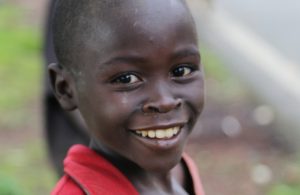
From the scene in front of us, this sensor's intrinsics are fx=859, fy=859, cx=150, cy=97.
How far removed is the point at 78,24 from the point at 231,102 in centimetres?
436

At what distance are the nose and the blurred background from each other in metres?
2.51

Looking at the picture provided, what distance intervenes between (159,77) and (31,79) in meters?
5.19

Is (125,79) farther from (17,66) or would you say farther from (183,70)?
(17,66)

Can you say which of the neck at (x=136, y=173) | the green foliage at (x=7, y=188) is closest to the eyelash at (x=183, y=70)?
the neck at (x=136, y=173)

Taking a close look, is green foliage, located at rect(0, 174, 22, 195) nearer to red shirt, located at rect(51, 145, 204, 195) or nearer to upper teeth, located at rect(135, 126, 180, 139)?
red shirt, located at rect(51, 145, 204, 195)

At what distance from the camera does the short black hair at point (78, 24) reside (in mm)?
1946

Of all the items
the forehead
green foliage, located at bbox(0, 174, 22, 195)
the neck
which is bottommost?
green foliage, located at bbox(0, 174, 22, 195)

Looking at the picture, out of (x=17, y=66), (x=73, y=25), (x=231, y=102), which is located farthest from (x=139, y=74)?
(x=17, y=66)

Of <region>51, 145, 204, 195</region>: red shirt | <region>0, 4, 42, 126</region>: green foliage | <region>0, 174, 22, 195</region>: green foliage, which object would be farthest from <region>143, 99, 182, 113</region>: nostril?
<region>0, 4, 42, 126</region>: green foliage

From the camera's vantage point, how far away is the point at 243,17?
7.81m

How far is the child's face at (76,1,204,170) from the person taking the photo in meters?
1.90

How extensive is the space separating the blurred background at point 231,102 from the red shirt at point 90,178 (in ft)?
7.59

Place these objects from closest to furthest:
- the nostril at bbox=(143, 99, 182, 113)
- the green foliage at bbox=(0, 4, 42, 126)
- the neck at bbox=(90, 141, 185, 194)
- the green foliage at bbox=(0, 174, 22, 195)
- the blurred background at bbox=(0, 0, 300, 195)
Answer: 1. the nostril at bbox=(143, 99, 182, 113)
2. the neck at bbox=(90, 141, 185, 194)
3. the green foliage at bbox=(0, 174, 22, 195)
4. the blurred background at bbox=(0, 0, 300, 195)
5. the green foliage at bbox=(0, 4, 42, 126)

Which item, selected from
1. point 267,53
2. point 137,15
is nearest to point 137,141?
point 137,15
